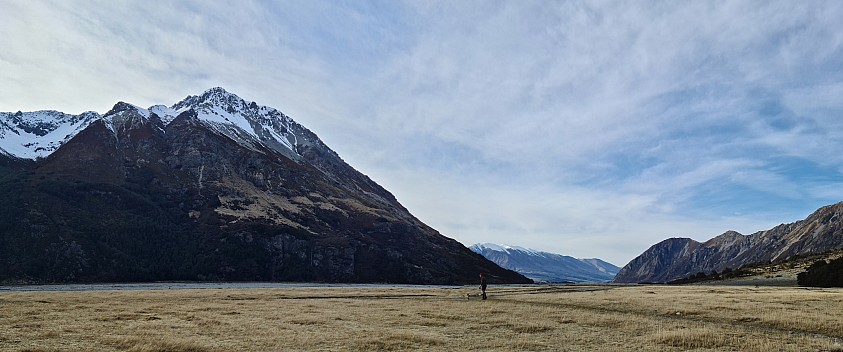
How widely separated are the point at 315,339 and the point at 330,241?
170m

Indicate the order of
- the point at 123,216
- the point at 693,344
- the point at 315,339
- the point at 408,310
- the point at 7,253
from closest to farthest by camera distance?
1. the point at 693,344
2. the point at 315,339
3. the point at 408,310
4. the point at 7,253
5. the point at 123,216

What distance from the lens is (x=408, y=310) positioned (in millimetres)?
43844

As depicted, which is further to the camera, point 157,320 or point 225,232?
point 225,232

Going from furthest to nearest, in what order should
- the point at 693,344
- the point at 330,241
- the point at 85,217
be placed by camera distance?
1. the point at 330,241
2. the point at 85,217
3. the point at 693,344

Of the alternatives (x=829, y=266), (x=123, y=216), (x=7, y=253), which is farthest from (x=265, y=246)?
(x=829, y=266)

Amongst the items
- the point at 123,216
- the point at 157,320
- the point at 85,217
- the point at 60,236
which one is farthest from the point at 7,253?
the point at 157,320

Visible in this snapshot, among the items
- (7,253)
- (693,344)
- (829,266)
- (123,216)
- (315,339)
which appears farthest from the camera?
(123,216)

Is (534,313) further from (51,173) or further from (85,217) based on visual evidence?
(51,173)

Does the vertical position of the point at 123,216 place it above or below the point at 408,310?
above

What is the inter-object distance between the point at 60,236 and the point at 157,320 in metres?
140

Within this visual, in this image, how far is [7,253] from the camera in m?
132

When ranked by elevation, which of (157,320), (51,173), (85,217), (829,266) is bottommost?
(157,320)

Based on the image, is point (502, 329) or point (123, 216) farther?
point (123, 216)

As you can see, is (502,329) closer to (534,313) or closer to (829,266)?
(534,313)
